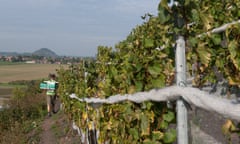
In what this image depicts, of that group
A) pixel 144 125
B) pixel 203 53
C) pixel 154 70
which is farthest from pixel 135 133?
pixel 203 53

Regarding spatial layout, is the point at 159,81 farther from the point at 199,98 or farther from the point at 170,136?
the point at 199,98

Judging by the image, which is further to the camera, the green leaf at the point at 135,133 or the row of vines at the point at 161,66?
the green leaf at the point at 135,133

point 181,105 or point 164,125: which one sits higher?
point 181,105

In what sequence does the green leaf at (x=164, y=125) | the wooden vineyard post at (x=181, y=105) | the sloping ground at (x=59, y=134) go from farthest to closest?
the sloping ground at (x=59, y=134) → the green leaf at (x=164, y=125) → the wooden vineyard post at (x=181, y=105)

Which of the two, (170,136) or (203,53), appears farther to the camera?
(170,136)

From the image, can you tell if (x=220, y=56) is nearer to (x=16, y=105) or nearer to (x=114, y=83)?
(x=114, y=83)

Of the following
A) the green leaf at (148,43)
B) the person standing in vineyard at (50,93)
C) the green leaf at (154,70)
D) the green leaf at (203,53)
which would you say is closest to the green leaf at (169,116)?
the green leaf at (154,70)

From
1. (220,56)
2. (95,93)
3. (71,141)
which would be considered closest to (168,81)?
(220,56)

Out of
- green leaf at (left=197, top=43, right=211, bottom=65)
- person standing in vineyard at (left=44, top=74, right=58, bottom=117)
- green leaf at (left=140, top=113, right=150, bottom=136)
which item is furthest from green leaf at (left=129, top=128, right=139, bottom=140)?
person standing in vineyard at (left=44, top=74, right=58, bottom=117)

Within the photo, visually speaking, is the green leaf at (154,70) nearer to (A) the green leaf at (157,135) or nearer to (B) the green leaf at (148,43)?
(B) the green leaf at (148,43)

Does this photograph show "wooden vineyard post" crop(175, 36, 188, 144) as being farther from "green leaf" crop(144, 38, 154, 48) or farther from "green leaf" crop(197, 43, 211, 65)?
"green leaf" crop(144, 38, 154, 48)

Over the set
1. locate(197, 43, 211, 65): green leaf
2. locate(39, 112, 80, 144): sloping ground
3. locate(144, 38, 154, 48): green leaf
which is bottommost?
locate(39, 112, 80, 144): sloping ground

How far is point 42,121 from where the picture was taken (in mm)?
13305

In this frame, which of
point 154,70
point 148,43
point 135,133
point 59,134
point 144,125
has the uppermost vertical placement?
point 148,43
